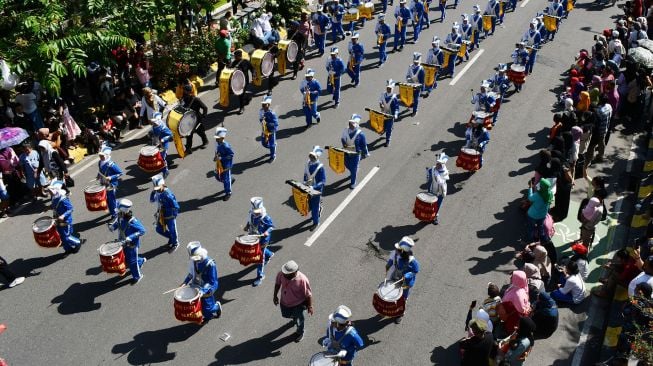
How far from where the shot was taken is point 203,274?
1141cm

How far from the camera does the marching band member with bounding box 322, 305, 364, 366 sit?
32.3 feet

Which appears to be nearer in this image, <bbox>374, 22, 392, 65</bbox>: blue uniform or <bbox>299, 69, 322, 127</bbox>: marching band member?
<bbox>299, 69, 322, 127</bbox>: marching band member

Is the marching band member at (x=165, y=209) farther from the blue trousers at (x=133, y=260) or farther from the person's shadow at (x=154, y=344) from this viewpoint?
the person's shadow at (x=154, y=344)

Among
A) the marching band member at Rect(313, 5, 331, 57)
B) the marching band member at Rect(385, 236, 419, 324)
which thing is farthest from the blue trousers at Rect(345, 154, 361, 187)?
the marching band member at Rect(313, 5, 331, 57)

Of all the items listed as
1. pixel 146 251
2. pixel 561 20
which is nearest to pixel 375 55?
pixel 561 20

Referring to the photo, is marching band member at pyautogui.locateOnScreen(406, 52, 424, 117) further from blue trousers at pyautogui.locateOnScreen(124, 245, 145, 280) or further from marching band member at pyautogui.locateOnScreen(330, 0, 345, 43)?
blue trousers at pyautogui.locateOnScreen(124, 245, 145, 280)

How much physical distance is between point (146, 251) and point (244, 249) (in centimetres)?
287

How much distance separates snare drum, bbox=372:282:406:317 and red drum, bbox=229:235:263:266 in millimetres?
2474

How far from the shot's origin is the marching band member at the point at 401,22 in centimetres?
2417

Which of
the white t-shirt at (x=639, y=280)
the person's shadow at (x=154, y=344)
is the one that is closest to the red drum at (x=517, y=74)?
the white t-shirt at (x=639, y=280)

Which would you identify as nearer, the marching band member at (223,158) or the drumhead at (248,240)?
the drumhead at (248,240)

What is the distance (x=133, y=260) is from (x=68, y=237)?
1.86 meters

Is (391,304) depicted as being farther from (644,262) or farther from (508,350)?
(644,262)

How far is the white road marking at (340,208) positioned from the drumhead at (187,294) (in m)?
3.51
